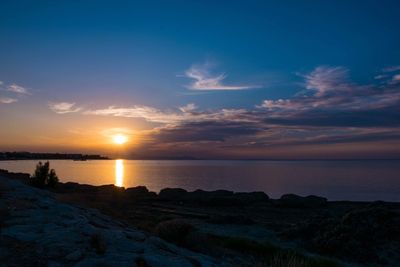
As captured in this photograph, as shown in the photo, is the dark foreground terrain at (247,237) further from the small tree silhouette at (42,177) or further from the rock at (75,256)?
the small tree silhouette at (42,177)

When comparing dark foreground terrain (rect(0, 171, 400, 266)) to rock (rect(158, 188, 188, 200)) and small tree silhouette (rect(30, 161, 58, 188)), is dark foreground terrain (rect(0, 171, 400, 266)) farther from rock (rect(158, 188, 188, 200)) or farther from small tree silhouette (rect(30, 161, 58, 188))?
small tree silhouette (rect(30, 161, 58, 188))

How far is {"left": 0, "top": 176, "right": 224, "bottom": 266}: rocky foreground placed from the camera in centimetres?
636

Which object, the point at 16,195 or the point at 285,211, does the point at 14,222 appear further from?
the point at 285,211

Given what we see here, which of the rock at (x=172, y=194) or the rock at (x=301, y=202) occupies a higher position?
the rock at (x=172, y=194)

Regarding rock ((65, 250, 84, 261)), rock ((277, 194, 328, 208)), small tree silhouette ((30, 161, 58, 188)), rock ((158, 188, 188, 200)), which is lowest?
rock ((277, 194, 328, 208))

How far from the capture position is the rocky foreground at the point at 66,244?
6.36 m

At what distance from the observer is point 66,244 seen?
6.97 metres

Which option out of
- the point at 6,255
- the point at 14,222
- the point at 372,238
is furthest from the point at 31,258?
the point at 372,238

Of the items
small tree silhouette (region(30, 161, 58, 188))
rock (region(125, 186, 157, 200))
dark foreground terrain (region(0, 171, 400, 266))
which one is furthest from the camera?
rock (region(125, 186, 157, 200))

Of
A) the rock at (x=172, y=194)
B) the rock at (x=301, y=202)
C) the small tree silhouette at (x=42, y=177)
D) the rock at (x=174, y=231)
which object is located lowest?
the rock at (x=301, y=202)

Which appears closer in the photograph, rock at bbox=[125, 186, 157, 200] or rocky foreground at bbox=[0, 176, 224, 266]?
rocky foreground at bbox=[0, 176, 224, 266]

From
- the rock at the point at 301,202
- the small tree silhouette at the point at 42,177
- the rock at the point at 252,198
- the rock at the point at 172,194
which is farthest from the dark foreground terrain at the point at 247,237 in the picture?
the small tree silhouette at the point at 42,177


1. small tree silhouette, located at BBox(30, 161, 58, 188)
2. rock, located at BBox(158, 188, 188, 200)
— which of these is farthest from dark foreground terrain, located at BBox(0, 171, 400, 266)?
small tree silhouette, located at BBox(30, 161, 58, 188)

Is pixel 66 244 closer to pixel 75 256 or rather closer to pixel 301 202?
pixel 75 256
